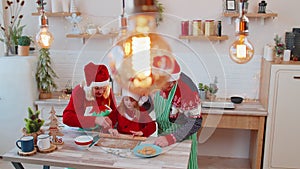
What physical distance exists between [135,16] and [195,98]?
44.3 inches

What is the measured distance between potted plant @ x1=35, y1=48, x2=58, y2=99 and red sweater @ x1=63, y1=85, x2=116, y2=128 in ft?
4.21

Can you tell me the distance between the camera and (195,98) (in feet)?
6.03

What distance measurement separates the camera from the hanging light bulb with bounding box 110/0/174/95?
0.78 m

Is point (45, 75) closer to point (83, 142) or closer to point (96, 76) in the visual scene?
point (96, 76)

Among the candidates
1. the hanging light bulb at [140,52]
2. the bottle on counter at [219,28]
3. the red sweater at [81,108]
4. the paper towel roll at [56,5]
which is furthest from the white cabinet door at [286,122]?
the paper towel roll at [56,5]

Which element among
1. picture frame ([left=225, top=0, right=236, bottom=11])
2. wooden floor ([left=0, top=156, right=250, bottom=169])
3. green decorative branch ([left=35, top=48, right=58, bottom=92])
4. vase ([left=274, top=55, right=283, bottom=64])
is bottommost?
wooden floor ([left=0, top=156, right=250, bottom=169])

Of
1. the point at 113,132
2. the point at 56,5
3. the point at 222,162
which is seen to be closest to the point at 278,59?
the point at 222,162

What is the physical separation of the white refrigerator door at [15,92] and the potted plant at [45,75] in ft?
0.19

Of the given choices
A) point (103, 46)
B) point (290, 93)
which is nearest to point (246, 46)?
point (290, 93)

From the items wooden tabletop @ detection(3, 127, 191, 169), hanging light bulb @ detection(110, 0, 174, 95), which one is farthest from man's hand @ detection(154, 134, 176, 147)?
hanging light bulb @ detection(110, 0, 174, 95)

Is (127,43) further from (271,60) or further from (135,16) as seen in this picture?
(271,60)

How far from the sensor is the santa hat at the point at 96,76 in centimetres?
191

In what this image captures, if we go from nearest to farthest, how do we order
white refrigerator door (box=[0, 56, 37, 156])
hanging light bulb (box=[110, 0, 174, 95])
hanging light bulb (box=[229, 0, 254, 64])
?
hanging light bulb (box=[110, 0, 174, 95]), hanging light bulb (box=[229, 0, 254, 64]), white refrigerator door (box=[0, 56, 37, 156])

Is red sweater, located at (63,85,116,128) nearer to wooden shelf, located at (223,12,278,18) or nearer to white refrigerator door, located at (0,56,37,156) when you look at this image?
white refrigerator door, located at (0,56,37,156)
